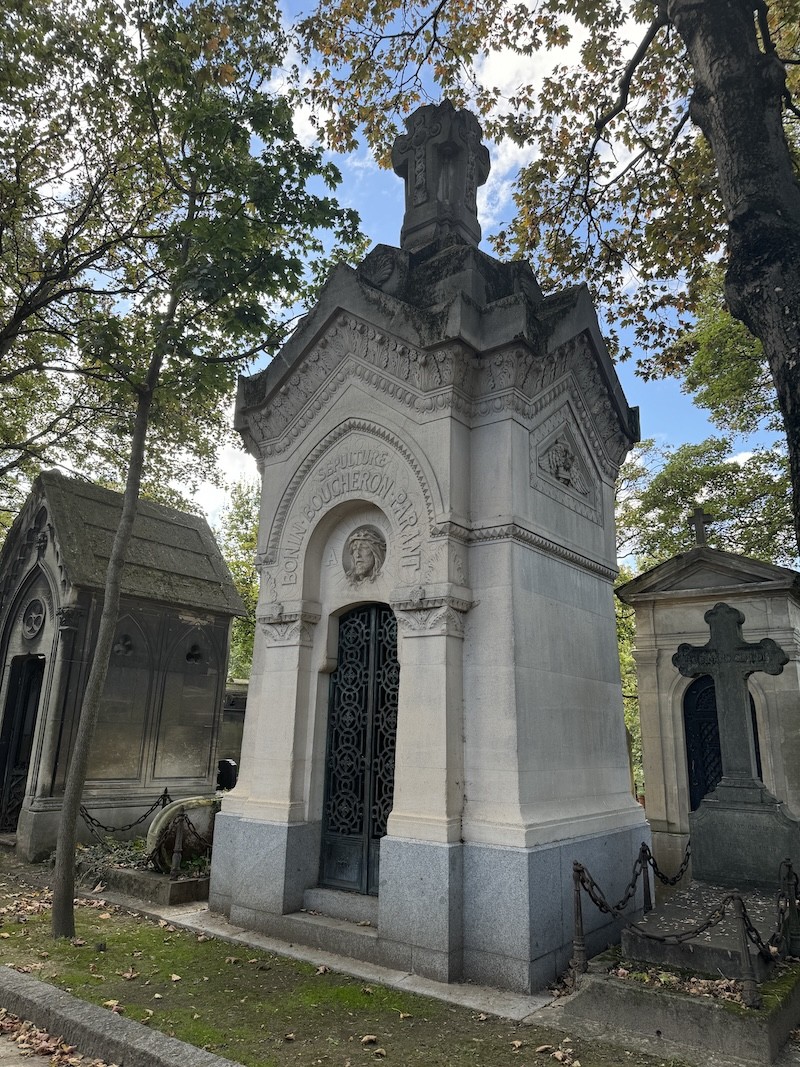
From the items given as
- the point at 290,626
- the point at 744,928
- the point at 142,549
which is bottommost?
the point at 744,928

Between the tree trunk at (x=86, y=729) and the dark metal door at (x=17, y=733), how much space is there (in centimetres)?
614

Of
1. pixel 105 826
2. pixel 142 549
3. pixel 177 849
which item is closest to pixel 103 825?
pixel 105 826

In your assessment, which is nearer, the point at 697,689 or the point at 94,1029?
the point at 94,1029

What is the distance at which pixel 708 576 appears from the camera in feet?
36.6

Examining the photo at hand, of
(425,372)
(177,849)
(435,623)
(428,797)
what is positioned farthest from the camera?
(177,849)

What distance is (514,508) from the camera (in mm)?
6637

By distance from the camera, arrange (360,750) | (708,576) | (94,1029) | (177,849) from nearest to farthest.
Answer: (94,1029) < (360,750) < (177,849) < (708,576)

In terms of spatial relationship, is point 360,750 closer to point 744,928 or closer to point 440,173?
point 744,928

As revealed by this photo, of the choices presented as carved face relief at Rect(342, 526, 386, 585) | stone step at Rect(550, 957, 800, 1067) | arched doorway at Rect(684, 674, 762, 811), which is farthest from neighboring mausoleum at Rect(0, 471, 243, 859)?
stone step at Rect(550, 957, 800, 1067)

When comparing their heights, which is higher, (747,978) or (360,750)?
(360,750)

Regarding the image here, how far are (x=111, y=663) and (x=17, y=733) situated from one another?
255 cm

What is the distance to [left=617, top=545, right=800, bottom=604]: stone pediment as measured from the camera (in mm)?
10516

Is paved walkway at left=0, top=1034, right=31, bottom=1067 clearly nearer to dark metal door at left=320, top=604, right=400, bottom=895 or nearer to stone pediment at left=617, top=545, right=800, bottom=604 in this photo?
dark metal door at left=320, top=604, right=400, bottom=895

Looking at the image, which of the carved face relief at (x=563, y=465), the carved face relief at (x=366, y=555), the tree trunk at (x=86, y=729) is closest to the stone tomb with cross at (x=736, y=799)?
the carved face relief at (x=563, y=465)
